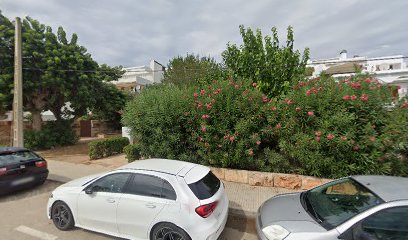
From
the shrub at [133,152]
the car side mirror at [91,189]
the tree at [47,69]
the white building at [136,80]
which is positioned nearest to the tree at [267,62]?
the shrub at [133,152]

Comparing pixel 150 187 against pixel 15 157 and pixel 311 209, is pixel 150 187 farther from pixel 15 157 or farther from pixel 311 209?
pixel 15 157

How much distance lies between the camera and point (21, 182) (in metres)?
5.32

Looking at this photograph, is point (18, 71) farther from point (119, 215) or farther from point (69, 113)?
point (119, 215)

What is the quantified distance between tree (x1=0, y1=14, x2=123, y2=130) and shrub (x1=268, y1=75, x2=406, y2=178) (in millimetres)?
11148

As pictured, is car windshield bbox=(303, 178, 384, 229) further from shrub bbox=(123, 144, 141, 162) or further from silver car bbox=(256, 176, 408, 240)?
shrub bbox=(123, 144, 141, 162)

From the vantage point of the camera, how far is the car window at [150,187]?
3.09m

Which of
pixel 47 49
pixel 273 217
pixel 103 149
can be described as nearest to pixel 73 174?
pixel 103 149

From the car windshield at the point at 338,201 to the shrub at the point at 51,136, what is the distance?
571 inches

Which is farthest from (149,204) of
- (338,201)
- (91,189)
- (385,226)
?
(385,226)

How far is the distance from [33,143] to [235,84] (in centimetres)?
1284

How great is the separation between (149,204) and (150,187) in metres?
0.26

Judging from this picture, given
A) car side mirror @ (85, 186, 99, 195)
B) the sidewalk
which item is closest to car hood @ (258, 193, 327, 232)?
the sidewalk

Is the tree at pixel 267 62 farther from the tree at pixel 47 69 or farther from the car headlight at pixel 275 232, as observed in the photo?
the tree at pixel 47 69

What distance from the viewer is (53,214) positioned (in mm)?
3836
